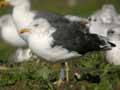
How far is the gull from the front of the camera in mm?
8688

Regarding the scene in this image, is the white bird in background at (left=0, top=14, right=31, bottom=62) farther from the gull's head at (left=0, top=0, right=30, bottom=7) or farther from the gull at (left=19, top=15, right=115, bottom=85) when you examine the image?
the gull at (left=19, top=15, right=115, bottom=85)

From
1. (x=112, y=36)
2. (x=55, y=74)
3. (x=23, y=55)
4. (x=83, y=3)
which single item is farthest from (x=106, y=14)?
(x=83, y=3)

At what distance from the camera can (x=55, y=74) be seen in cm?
963

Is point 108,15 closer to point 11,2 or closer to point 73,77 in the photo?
point 11,2

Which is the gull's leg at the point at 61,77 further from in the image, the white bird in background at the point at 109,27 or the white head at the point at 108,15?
the white head at the point at 108,15

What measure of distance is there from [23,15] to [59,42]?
325cm

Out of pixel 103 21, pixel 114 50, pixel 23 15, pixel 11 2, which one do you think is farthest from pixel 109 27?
pixel 11 2

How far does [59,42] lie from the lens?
888cm

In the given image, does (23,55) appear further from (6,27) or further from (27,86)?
(27,86)

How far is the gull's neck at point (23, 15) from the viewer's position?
38.3 feet

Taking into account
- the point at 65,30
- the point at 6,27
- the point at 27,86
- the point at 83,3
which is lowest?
the point at 27,86

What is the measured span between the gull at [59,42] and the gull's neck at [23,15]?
2440mm

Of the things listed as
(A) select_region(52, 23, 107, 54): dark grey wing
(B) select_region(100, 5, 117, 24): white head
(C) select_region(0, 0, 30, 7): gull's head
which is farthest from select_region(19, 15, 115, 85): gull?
(B) select_region(100, 5, 117, 24): white head

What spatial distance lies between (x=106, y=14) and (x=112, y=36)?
334 centimetres
